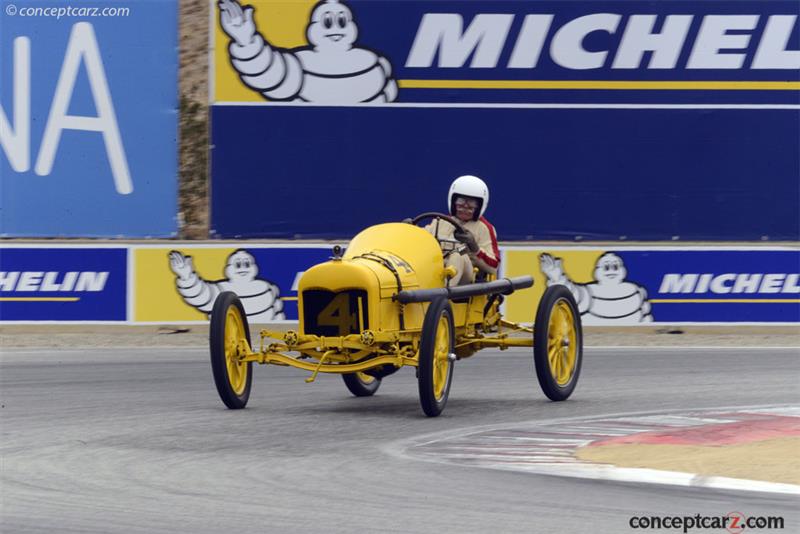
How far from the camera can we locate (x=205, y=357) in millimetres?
15023

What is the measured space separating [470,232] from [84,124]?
7593 mm

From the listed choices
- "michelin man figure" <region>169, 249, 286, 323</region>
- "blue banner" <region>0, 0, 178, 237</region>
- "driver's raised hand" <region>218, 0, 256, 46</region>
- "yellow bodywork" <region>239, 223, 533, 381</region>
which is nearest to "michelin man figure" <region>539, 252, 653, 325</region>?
"michelin man figure" <region>169, 249, 286, 323</region>

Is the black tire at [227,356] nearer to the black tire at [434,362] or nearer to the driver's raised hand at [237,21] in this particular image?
the black tire at [434,362]

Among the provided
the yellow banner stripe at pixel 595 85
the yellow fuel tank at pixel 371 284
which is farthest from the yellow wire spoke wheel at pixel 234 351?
the yellow banner stripe at pixel 595 85

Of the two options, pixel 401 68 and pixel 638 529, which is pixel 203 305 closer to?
pixel 401 68

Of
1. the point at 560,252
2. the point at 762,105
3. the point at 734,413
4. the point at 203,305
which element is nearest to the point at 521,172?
the point at 560,252

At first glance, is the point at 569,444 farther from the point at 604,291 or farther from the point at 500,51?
the point at 500,51

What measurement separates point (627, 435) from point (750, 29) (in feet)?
32.2

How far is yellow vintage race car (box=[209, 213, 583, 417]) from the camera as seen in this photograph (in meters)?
10.6

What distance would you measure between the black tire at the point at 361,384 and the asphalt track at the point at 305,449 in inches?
5.0

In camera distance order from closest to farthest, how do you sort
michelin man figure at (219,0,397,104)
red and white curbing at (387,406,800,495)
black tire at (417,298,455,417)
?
red and white curbing at (387,406,800,495)
black tire at (417,298,455,417)
michelin man figure at (219,0,397,104)

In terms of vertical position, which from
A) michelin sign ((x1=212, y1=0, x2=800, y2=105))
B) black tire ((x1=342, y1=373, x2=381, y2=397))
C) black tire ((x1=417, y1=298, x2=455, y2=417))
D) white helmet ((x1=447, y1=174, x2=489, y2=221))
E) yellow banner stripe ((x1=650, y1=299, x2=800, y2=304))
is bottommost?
black tire ((x1=342, y1=373, x2=381, y2=397))

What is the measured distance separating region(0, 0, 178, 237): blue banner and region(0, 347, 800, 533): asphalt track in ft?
11.2

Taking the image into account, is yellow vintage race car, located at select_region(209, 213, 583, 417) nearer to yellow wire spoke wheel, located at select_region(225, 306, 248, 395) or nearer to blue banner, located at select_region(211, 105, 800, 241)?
yellow wire spoke wheel, located at select_region(225, 306, 248, 395)
